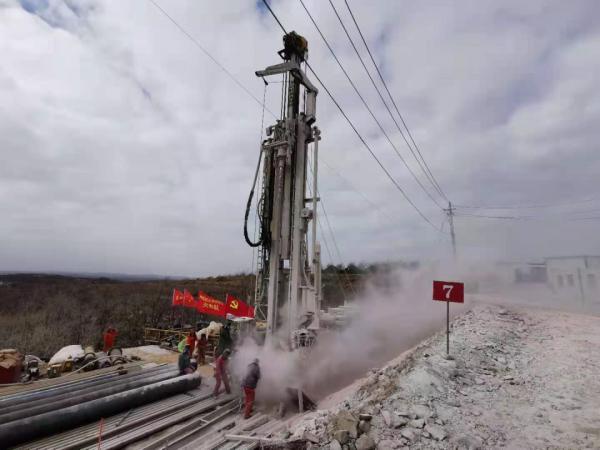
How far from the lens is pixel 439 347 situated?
994 centimetres

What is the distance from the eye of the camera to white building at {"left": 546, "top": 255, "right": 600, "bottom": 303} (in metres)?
27.4

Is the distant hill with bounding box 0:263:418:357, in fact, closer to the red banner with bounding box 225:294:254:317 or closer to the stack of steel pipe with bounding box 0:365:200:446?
the red banner with bounding box 225:294:254:317

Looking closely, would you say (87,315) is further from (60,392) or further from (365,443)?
(365,443)

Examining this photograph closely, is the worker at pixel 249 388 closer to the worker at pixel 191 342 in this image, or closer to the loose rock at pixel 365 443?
the loose rock at pixel 365 443

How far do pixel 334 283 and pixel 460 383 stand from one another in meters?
24.9

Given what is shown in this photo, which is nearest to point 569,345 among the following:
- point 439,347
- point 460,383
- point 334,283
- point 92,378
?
point 439,347

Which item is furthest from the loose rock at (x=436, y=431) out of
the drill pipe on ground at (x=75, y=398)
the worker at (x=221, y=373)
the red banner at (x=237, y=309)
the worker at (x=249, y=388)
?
the red banner at (x=237, y=309)

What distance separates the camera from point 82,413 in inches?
263

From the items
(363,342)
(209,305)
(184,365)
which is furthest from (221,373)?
(363,342)

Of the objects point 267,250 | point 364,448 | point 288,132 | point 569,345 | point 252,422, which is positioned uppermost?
point 288,132

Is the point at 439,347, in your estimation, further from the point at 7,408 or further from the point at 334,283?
the point at 334,283

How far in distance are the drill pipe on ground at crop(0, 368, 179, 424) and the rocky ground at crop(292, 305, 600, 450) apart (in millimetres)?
4954

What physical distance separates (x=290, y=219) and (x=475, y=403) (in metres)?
6.98

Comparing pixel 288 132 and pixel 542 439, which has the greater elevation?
Answer: pixel 288 132
